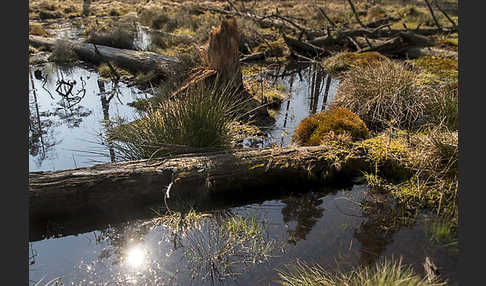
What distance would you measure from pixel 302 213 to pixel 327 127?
66.9 inches

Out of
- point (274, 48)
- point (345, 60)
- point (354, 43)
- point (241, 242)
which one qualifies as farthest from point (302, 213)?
point (354, 43)

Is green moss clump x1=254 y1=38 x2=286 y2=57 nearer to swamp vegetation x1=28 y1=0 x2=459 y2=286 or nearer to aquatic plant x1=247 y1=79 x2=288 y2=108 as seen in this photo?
aquatic plant x1=247 y1=79 x2=288 y2=108

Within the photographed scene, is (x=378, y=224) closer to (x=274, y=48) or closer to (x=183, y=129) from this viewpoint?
(x=183, y=129)

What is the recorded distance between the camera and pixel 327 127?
198 inches

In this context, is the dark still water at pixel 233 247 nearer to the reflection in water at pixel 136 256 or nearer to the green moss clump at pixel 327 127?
the reflection in water at pixel 136 256

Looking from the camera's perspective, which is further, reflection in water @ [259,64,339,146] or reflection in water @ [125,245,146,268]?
reflection in water @ [259,64,339,146]

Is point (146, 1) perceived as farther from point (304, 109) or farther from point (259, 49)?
point (304, 109)

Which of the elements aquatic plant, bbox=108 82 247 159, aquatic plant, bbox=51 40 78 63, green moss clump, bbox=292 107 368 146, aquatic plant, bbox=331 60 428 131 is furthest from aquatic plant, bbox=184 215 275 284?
aquatic plant, bbox=51 40 78 63

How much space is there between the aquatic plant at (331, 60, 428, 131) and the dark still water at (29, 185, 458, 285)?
2.48 meters

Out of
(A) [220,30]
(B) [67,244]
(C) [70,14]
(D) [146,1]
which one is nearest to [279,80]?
(A) [220,30]

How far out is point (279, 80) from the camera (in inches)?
374

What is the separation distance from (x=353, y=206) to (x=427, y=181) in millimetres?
837

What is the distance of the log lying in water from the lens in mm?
3602

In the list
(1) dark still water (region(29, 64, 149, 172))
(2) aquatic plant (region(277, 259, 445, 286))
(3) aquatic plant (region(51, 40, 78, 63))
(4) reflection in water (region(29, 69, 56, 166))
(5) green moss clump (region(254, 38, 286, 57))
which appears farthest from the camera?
(5) green moss clump (region(254, 38, 286, 57))
